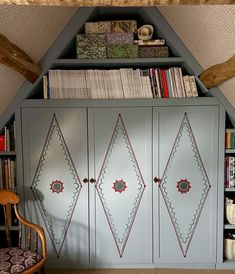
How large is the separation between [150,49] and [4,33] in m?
1.32

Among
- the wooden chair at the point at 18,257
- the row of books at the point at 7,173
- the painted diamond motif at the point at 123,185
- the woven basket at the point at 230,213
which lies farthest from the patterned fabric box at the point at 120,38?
the woven basket at the point at 230,213

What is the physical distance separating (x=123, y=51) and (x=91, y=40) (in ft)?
0.96

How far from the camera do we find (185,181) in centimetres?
314

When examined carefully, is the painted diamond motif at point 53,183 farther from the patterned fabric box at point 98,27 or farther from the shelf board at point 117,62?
the patterned fabric box at point 98,27

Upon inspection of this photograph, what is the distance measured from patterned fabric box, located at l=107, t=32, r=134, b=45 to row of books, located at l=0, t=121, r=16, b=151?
118 centimetres

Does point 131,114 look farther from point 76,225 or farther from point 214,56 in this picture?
point 76,225

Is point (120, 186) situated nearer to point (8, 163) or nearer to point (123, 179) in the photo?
point (123, 179)

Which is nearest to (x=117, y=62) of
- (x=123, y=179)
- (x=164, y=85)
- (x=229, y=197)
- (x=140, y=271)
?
(x=164, y=85)

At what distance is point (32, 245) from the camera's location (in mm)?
3248

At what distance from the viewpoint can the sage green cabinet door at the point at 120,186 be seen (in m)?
3.08

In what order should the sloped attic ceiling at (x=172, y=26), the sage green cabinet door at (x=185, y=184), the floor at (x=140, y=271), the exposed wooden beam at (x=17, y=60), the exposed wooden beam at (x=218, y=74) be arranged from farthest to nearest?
the floor at (x=140, y=271), the sage green cabinet door at (x=185, y=184), the exposed wooden beam at (x=218, y=74), the exposed wooden beam at (x=17, y=60), the sloped attic ceiling at (x=172, y=26)

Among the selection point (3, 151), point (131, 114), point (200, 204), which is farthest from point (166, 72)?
point (3, 151)

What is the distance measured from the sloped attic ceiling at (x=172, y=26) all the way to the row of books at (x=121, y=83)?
231mm

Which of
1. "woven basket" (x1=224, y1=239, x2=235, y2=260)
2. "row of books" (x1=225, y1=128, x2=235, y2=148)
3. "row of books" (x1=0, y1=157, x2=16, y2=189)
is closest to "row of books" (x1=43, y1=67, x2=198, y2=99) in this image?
"row of books" (x1=225, y1=128, x2=235, y2=148)
